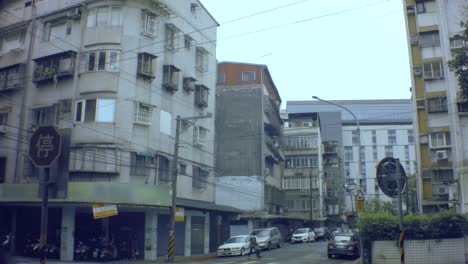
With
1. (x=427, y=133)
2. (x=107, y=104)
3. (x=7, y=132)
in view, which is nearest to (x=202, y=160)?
(x=107, y=104)

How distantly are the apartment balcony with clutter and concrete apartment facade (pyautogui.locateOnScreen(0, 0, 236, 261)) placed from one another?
74 millimetres

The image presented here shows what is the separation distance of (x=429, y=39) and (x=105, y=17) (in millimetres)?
26194

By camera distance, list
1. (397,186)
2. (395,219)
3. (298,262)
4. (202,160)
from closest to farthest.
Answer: (397,186) < (395,219) < (298,262) < (202,160)

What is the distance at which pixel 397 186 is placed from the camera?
532 inches

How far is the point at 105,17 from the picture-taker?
30.6 metres

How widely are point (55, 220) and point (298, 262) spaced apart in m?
16.0

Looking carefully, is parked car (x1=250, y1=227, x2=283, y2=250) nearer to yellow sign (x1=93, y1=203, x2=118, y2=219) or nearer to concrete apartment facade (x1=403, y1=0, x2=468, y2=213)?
concrete apartment facade (x1=403, y1=0, x2=468, y2=213)

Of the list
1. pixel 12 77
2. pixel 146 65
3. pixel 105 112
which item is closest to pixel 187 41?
pixel 146 65

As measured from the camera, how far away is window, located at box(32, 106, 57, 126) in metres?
31.3

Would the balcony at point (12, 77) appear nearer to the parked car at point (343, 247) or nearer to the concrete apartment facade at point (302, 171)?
the parked car at point (343, 247)

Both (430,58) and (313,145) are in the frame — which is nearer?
(430,58)

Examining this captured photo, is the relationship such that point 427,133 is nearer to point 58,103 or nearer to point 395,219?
point 395,219

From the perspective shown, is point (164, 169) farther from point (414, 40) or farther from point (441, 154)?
point (414, 40)

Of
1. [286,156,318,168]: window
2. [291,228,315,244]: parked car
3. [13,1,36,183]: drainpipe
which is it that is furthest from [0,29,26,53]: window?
[286,156,318,168]: window
